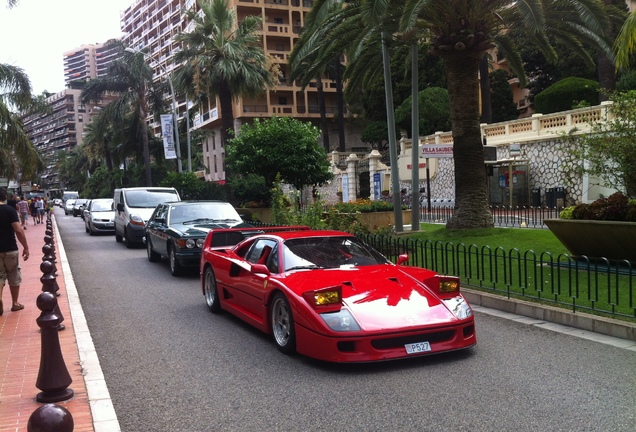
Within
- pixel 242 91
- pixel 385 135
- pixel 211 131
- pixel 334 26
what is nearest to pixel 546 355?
pixel 334 26

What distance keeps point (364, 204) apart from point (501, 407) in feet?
53.0

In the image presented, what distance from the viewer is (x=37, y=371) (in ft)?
19.8

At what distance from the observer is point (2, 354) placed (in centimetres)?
667

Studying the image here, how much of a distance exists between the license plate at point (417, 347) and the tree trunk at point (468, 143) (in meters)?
10.2

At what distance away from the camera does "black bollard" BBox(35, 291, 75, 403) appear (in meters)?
5.12

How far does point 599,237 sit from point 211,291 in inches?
264

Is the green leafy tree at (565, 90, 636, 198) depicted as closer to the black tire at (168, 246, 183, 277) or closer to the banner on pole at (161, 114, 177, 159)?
the black tire at (168, 246, 183, 277)

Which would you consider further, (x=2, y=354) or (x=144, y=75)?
(x=144, y=75)

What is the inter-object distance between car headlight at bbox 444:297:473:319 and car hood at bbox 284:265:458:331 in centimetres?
9

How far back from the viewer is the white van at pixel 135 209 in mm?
20078

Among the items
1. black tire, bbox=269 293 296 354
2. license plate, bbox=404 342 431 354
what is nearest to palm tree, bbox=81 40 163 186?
black tire, bbox=269 293 296 354

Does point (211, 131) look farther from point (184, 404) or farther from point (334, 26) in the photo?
point (184, 404)

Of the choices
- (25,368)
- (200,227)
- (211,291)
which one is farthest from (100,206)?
(25,368)

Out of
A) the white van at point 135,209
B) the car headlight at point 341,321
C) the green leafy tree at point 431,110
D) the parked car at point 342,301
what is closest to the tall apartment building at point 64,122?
the green leafy tree at point 431,110
